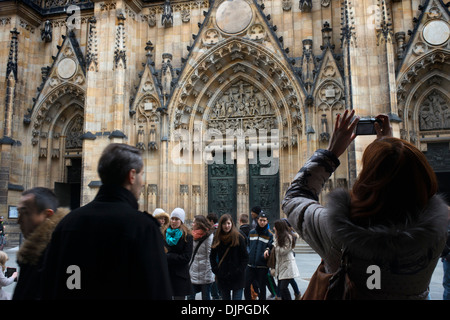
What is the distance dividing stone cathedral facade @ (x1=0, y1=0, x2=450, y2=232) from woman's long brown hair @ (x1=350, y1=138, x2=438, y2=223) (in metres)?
11.5

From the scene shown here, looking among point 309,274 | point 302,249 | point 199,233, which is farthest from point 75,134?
point 199,233

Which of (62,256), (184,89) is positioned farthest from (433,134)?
(62,256)

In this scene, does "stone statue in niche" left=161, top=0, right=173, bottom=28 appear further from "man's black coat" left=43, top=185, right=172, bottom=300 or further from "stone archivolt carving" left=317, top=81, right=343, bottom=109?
"man's black coat" left=43, top=185, right=172, bottom=300

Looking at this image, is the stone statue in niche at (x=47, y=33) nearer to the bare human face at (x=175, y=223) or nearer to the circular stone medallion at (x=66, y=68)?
the circular stone medallion at (x=66, y=68)

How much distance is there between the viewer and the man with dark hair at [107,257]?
5.38 feet

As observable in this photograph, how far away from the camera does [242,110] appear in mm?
15914

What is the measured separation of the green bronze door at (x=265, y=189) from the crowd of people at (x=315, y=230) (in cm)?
1271

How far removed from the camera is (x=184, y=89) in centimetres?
1538

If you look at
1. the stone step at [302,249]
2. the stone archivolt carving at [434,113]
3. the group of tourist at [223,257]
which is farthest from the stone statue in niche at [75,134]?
the stone archivolt carving at [434,113]

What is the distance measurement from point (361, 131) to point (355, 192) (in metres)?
0.50

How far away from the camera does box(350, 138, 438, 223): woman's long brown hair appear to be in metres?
1.34
